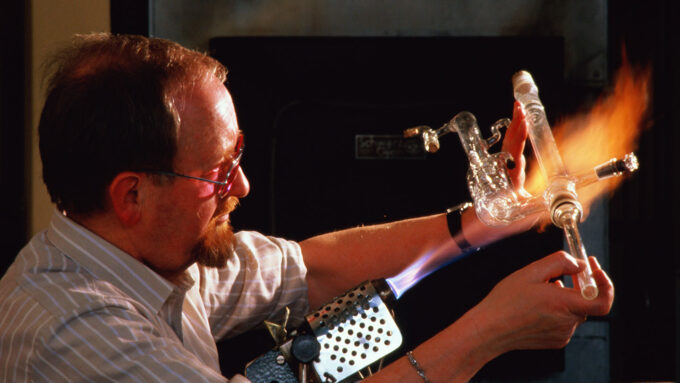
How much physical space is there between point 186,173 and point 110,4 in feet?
3.24

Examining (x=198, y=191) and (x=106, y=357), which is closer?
(x=106, y=357)

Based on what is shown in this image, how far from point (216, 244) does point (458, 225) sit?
1.73ft

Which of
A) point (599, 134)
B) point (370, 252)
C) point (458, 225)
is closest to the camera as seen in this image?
point (458, 225)

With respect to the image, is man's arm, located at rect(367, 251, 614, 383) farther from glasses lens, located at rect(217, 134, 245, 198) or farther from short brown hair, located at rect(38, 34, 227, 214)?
short brown hair, located at rect(38, 34, 227, 214)

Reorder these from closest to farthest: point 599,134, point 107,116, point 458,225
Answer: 1. point 107,116
2. point 458,225
3. point 599,134

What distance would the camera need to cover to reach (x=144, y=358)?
1248 millimetres

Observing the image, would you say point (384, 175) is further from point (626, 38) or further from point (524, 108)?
point (626, 38)

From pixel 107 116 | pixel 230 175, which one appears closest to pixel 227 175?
pixel 230 175

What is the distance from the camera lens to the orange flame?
2.22 meters

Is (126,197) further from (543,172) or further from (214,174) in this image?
(543,172)

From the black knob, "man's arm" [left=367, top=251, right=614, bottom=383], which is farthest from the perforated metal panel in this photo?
"man's arm" [left=367, top=251, right=614, bottom=383]

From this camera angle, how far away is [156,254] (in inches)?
59.6

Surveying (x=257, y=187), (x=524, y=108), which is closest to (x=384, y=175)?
(x=257, y=187)

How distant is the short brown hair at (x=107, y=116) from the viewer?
141 cm
